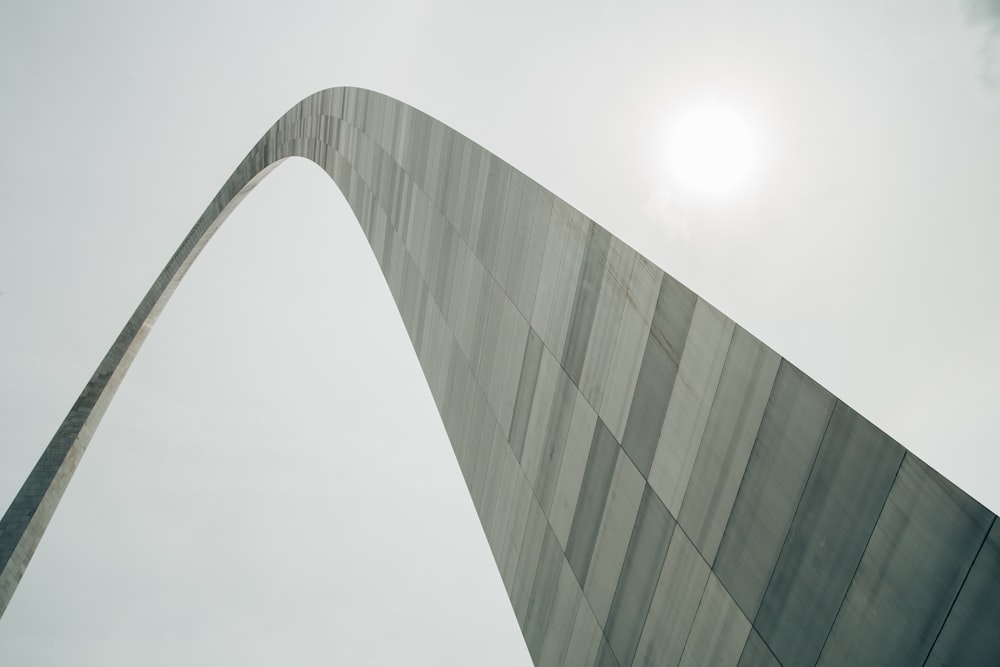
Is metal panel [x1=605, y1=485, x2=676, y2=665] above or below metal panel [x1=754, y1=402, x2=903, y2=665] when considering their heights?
below

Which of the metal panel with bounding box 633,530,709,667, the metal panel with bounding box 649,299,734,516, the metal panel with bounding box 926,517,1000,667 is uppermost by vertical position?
the metal panel with bounding box 649,299,734,516

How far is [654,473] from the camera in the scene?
9.09 metres

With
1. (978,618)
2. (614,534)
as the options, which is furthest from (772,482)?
(614,534)

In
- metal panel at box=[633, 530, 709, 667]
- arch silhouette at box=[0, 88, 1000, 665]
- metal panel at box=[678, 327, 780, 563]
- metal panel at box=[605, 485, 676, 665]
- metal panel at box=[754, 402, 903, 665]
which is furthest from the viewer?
metal panel at box=[605, 485, 676, 665]

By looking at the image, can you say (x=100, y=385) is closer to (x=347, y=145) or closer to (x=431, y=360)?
(x=347, y=145)

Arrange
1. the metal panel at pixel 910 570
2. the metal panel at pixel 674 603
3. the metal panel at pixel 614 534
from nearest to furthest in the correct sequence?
the metal panel at pixel 910 570 → the metal panel at pixel 674 603 → the metal panel at pixel 614 534

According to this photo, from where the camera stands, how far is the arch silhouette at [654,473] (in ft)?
18.3

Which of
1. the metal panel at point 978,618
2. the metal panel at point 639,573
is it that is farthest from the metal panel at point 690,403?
the metal panel at point 978,618

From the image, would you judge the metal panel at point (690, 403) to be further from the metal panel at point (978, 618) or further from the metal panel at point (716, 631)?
the metal panel at point (978, 618)

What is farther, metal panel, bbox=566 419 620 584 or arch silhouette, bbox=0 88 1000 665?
metal panel, bbox=566 419 620 584

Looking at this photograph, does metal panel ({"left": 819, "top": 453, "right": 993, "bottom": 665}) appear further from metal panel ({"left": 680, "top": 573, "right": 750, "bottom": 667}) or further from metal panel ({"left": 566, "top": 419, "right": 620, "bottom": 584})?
metal panel ({"left": 566, "top": 419, "right": 620, "bottom": 584})

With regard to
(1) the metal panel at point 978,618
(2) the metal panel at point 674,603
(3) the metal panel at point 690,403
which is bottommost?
(2) the metal panel at point 674,603

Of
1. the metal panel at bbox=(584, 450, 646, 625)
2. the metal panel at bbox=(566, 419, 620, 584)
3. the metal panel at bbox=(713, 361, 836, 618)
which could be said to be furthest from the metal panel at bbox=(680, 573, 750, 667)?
the metal panel at bbox=(566, 419, 620, 584)

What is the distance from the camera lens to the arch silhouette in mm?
5574
